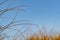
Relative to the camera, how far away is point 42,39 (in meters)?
3.06

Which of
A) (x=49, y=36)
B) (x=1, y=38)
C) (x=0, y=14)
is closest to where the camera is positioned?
(x=0, y=14)

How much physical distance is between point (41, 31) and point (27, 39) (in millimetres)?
264

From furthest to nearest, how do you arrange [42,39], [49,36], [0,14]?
[49,36] < [42,39] < [0,14]

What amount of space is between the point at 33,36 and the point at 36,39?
11 centimetres

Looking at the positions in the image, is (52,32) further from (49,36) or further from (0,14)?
(0,14)

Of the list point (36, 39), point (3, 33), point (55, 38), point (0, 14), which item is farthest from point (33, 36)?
point (0, 14)

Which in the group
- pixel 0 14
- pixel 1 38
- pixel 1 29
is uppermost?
pixel 0 14

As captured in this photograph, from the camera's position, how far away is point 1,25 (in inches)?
86.4

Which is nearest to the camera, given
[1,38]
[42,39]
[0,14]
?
[0,14]

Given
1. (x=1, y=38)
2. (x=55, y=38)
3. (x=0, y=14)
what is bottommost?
(x=55, y=38)

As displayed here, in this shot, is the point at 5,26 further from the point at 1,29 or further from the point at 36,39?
the point at 36,39

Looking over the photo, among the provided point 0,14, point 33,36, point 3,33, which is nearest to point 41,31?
point 33,36

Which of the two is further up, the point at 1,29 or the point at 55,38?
the point at 1,29

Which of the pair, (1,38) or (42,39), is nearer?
(1,38)
